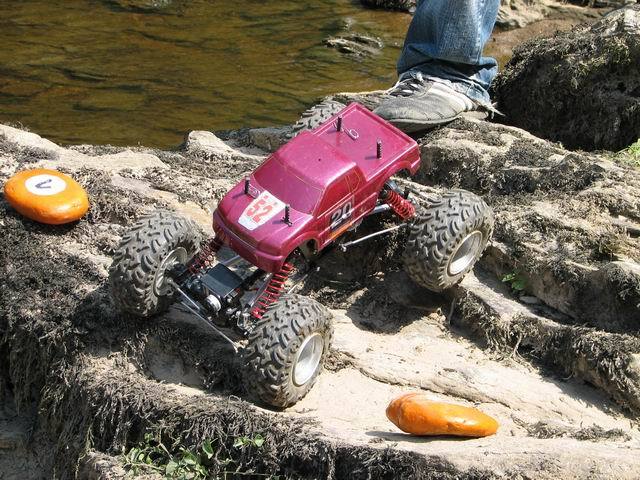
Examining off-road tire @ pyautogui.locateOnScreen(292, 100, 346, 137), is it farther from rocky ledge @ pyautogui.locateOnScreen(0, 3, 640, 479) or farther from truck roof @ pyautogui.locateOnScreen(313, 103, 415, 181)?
rocky ledge @ pyautogui.locateOnScreen(0, 3, 640, 479)

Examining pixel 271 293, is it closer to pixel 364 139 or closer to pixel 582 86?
pixel 364 139

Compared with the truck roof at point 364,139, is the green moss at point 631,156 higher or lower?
lower

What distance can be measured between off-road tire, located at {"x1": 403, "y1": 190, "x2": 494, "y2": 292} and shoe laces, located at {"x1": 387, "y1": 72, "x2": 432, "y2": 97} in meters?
2.12

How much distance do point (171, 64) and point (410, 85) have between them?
170 inches

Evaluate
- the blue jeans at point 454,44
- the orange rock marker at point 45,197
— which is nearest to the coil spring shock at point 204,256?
the orange rock marker at point 45,197

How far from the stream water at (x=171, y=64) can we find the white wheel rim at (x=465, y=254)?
13.9 feet

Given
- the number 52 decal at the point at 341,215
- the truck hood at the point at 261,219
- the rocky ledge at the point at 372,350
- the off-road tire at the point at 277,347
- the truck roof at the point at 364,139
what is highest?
the truck roof at the point at 364,139

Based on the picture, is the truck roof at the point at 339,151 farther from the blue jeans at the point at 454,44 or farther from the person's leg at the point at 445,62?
the blue jeans at the point at 454,44

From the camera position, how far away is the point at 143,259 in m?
5.09

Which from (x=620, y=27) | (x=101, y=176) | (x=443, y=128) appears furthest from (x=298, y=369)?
(x=620, y=27)

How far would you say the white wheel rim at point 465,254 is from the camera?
5.64 meters

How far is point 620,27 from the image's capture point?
27.3ft

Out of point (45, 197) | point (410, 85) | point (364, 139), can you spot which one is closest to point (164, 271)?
point (45, 197)

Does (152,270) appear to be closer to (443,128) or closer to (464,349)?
(464,349)
